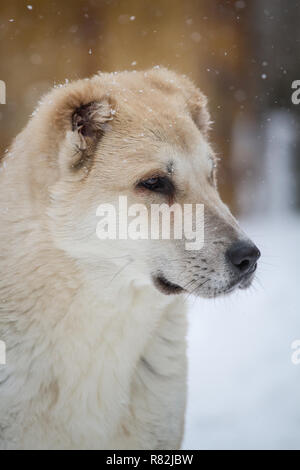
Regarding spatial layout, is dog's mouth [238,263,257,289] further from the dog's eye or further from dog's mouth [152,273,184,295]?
the dog's eye

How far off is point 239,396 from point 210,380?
0.37 m

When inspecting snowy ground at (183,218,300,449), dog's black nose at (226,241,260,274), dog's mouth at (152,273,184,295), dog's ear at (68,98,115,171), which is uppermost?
dog's ear at (68,98,115,171)

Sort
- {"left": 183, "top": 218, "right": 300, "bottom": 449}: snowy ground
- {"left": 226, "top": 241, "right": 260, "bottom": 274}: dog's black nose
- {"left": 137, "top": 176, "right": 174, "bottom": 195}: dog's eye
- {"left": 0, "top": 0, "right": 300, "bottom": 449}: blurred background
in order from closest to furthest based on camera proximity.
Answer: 1. {"left": 226, "top": 241, "right": 260, "bottom": 274}: dog's black nose
2. {"left": 137, "top": 176, "right": 174, "bottom": 195}: dog's eye
3. {"left": 183, "top": 218, "right": 300, "bottom": 449}: snowy ground
4. {"left": 0, "top": 0, "right": 300, "bottom": 449}: blurred background

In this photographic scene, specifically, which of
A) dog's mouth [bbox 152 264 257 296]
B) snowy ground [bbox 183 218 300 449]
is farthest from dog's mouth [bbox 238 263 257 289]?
snowy ground [bbox 183 218 300 449]

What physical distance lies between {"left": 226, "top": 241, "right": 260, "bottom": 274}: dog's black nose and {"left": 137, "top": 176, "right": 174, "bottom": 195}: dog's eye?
1.35 ft

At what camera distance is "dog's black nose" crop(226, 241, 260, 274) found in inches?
92.7

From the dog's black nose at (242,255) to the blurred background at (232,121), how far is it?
29.2 inches

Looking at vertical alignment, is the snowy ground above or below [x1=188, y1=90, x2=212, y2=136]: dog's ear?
below

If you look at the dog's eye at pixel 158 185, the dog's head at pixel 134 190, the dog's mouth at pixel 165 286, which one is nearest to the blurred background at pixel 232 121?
the dog's mouth at pixel 165 286

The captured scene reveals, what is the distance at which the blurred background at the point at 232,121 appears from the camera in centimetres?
395

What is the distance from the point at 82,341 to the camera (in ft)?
8.22

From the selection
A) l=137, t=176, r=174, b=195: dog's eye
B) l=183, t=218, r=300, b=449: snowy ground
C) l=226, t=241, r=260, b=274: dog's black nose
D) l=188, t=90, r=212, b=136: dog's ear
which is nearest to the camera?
l=226, t=241, r=260, b=274: dog's black nose

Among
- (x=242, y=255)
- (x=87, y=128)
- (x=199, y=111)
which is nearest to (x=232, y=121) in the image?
(x=199, y=111)

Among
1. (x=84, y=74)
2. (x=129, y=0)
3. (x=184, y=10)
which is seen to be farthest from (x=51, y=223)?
(x=184, y=10)
